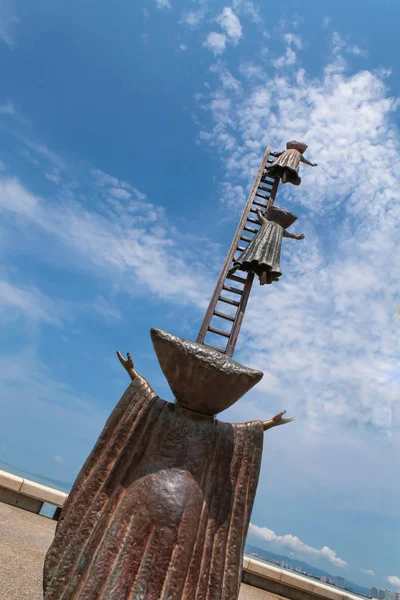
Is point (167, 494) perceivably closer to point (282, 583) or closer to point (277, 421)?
point (277, 421)

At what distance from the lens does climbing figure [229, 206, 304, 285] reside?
664 centimetres

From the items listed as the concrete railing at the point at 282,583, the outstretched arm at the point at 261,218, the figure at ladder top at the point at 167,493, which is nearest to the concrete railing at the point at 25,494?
the concrete railing at the point at 282,583

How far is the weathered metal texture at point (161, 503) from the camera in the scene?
2.71 m

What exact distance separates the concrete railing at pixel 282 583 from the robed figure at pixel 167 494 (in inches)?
145

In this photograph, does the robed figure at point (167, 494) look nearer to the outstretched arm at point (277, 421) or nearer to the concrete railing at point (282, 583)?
the outstretched arm at point (277, 421)

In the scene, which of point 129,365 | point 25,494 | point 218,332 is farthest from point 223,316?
point 25,494

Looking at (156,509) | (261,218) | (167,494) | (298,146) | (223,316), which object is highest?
(298,146)

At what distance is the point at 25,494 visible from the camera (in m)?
5.72

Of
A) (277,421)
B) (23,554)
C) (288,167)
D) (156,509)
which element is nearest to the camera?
(156,509)

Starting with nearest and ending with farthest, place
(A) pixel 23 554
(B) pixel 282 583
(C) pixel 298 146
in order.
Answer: (A) pixel 23 554 < (B) pixel 282 583 < (C) pixel 298 146

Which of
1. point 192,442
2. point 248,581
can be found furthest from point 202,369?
point 248,581

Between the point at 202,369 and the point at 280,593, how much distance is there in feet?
16.7

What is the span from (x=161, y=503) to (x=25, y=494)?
3900mm

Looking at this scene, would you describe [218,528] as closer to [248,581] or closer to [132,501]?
[132,501]
